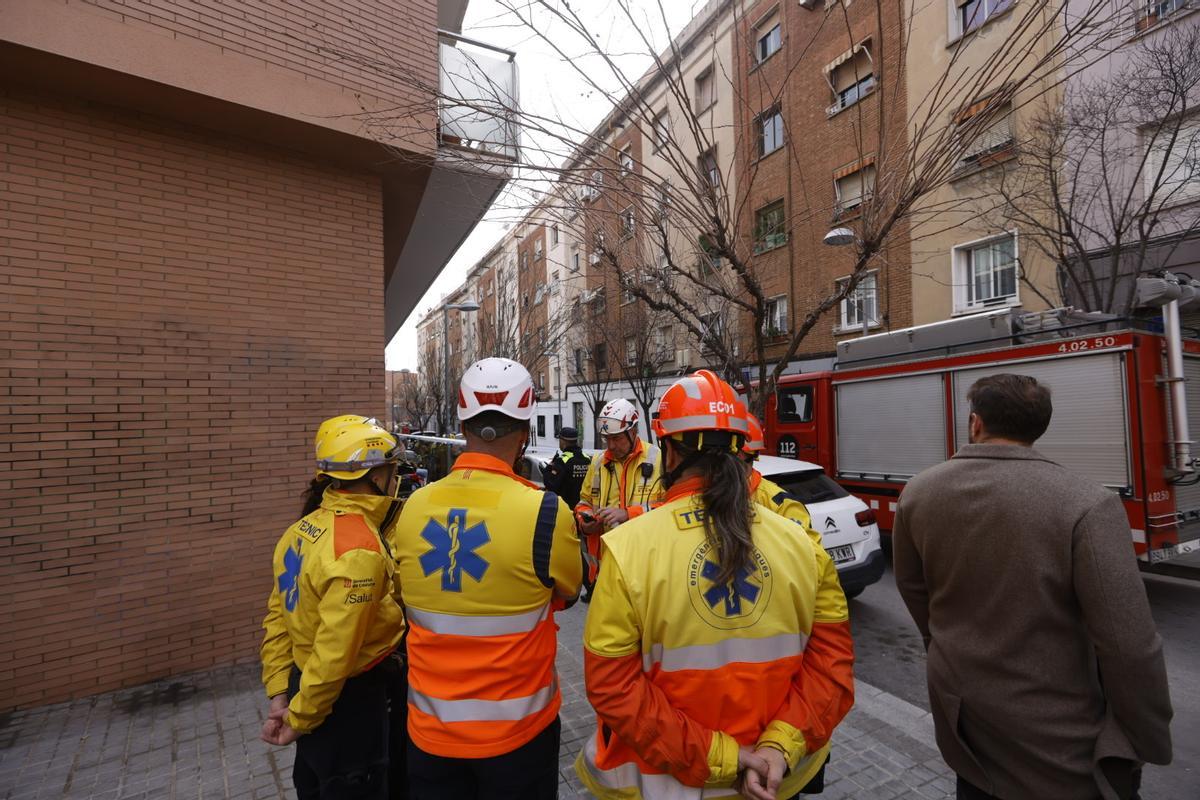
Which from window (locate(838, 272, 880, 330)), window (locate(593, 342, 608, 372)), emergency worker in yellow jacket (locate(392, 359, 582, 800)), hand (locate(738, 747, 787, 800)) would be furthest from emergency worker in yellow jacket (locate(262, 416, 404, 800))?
window (locate(593, 342, 608, 372))

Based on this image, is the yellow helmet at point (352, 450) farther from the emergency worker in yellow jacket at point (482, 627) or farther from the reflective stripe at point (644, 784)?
the reflective stripe at point (644, 784)

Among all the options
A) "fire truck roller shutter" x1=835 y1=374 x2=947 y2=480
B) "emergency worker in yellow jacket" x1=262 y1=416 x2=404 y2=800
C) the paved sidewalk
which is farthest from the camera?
"fire truck roller shutter" x1=835 y1=374 x2=947 y2=480

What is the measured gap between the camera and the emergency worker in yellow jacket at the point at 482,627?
1.84 meters

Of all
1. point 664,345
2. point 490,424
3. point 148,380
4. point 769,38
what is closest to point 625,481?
point 490,424

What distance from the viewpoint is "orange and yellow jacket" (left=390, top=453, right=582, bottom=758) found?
1835 mm

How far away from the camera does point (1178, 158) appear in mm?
9109

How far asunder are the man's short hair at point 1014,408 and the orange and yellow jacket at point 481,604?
59.8 inches

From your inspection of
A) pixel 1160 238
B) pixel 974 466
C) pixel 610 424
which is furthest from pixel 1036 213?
pixel 974 466

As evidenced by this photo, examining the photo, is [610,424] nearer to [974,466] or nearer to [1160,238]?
[974,466]

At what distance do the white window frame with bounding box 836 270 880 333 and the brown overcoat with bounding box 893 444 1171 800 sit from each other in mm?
13927

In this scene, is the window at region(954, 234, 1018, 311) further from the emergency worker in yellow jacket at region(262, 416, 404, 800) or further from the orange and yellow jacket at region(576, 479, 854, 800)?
the emergency worker in yellow jacket at region(262, 416, 404, 800)

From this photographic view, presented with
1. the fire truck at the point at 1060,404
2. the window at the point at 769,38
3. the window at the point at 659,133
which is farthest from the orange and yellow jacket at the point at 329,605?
the window at the point at 769,38

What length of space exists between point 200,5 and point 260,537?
4.28 metres

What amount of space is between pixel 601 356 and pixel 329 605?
65.6 feet
